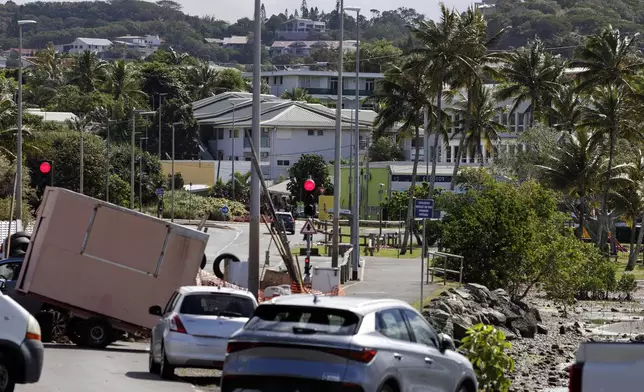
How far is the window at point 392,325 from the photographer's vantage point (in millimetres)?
12969

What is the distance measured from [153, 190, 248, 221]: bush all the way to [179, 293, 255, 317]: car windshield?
6774cm

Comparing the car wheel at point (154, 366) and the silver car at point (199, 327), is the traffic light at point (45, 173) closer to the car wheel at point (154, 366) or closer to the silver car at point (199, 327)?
the car wheel at point (154, 366)

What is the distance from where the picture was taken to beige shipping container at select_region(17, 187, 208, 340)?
23234mm

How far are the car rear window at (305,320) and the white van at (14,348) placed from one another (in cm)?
311

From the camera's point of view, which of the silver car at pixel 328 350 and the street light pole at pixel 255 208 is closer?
the silver car at pixel 328 350

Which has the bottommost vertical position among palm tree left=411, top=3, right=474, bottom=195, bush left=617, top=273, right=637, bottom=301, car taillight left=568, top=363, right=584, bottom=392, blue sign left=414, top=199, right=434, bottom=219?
bush left=617, top=273, right=637, bottom=301

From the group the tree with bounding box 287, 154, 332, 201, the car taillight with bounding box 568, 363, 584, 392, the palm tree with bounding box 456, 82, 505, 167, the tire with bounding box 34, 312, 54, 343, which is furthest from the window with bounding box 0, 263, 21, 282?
the tree with bounding box 287, 154, 332, 201

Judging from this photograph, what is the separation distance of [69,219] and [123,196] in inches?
2516

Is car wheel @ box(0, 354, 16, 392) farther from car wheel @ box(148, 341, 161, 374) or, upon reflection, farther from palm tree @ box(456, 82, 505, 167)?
palm tree @ box(456, 82, 505, 167)

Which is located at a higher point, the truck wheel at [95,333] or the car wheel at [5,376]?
the car wheel at [5,376]

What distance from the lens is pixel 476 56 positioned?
7369 centimetres

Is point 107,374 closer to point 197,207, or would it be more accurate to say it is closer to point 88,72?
point 197,207

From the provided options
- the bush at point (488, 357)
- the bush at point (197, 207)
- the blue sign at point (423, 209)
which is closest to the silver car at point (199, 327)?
the bush at point (488, 357)

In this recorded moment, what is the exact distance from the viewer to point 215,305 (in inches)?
746
